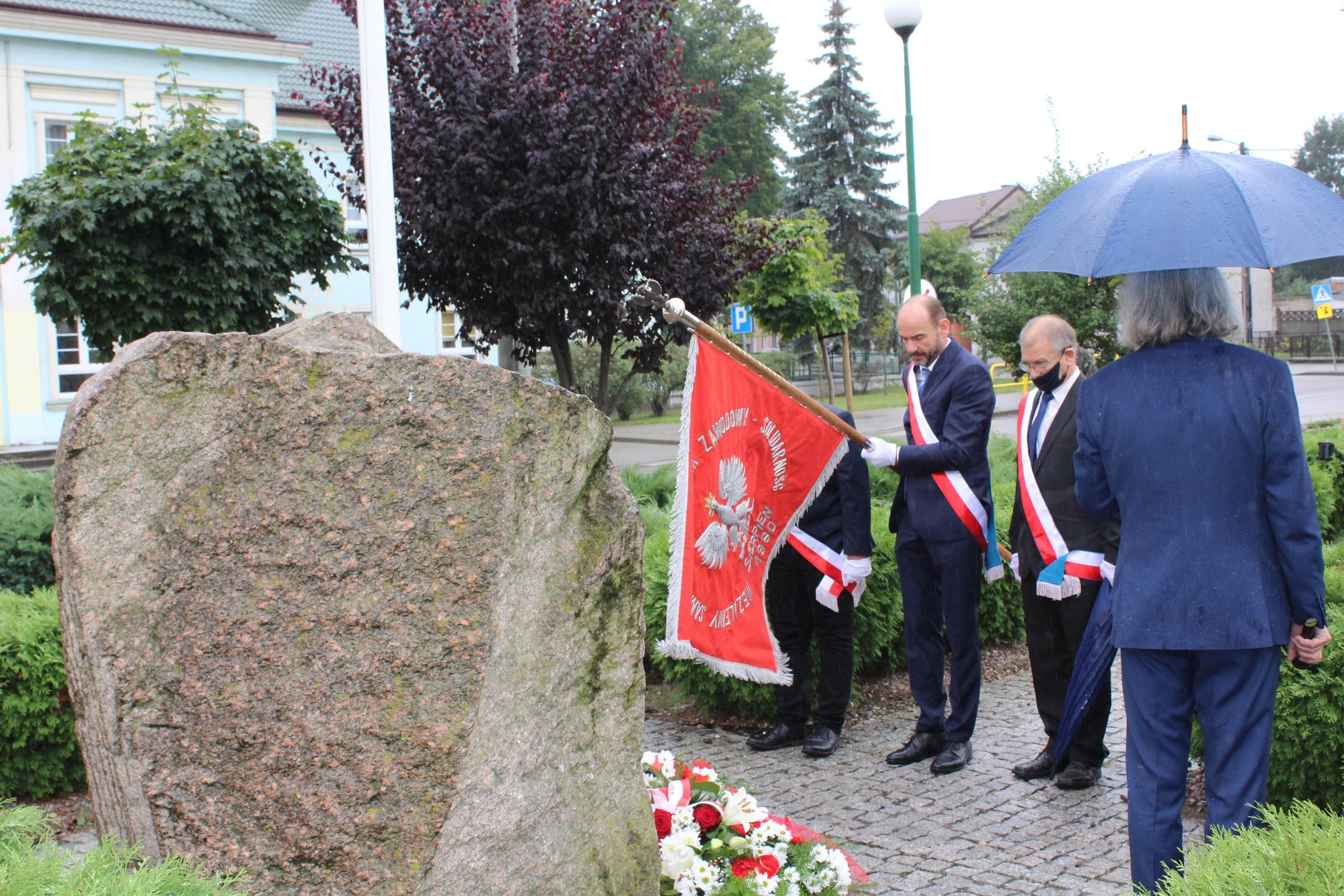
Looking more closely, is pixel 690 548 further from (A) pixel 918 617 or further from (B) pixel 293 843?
(B) pixel 293 843

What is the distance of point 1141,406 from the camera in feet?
10.1

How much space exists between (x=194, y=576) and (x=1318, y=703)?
3.62 m

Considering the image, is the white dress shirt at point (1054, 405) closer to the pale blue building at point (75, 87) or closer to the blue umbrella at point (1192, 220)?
the blue umbrella at point (1192, 220)

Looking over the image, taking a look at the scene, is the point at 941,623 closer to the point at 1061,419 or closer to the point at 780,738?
the point at 780,738

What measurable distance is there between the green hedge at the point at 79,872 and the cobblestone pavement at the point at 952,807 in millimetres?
2317

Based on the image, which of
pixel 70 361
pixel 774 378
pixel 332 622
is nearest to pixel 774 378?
pixel 774 378

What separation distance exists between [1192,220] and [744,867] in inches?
90.7

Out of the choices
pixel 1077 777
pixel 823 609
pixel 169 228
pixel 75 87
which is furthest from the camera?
pixel 75 87

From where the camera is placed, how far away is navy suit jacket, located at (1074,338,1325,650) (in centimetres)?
291

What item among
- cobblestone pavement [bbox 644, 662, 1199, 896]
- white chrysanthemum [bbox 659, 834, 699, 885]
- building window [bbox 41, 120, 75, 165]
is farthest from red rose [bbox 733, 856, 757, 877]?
building window [bbox 41, 120, 75, 165]

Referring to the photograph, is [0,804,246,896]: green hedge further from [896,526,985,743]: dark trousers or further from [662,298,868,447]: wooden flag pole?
[896,526,985,743]: dark trousers

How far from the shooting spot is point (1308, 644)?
2.96 metres

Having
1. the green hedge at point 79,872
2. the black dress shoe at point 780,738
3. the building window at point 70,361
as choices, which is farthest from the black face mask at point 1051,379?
the building window at point 70,361

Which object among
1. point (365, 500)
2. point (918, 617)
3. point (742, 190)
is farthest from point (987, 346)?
point (365, 500)
